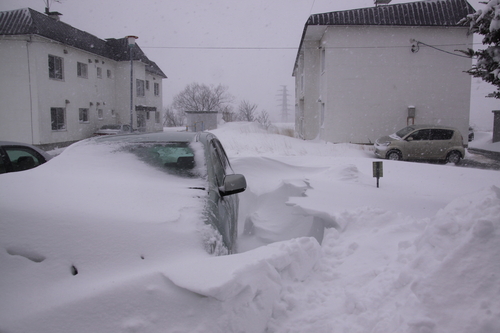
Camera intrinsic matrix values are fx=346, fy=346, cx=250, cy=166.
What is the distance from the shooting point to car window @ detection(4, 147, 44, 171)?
507 cm

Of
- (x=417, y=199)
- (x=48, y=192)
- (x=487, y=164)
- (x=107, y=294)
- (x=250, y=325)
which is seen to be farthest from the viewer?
(x=487, y=164)

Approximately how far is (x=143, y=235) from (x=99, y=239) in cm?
26

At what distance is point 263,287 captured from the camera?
2256 millimetres

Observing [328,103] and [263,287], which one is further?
[328,103]

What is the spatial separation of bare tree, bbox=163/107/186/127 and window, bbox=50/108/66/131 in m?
49.2

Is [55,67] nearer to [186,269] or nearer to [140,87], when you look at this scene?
[140,87]

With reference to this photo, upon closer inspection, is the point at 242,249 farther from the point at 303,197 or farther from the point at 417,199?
the point at 417,199

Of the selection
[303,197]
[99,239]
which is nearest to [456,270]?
[99,239]

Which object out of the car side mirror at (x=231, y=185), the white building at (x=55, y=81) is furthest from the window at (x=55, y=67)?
the car side mirror at (x=231, y=185)

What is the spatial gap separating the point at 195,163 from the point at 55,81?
22181 mm

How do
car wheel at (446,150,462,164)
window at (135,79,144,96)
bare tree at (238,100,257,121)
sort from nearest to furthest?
car wheel at (446,150,462,164), window at (135,79,144,96), bare tree at (238,100,257,121)

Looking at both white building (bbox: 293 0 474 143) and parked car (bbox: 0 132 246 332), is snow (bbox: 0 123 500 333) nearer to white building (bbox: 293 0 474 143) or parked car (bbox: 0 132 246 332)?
parked car (bbox: 0 132 246 332)

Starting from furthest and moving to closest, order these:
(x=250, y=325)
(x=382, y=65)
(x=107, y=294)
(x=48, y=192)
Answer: (x=382, y=65) → (x=48, y=192) → (x=250, y=325) → (x=107, y=294)

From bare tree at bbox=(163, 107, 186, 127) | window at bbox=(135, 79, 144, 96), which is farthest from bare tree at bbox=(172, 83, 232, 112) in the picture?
window at bbox=(135, 79, 144, 96)
